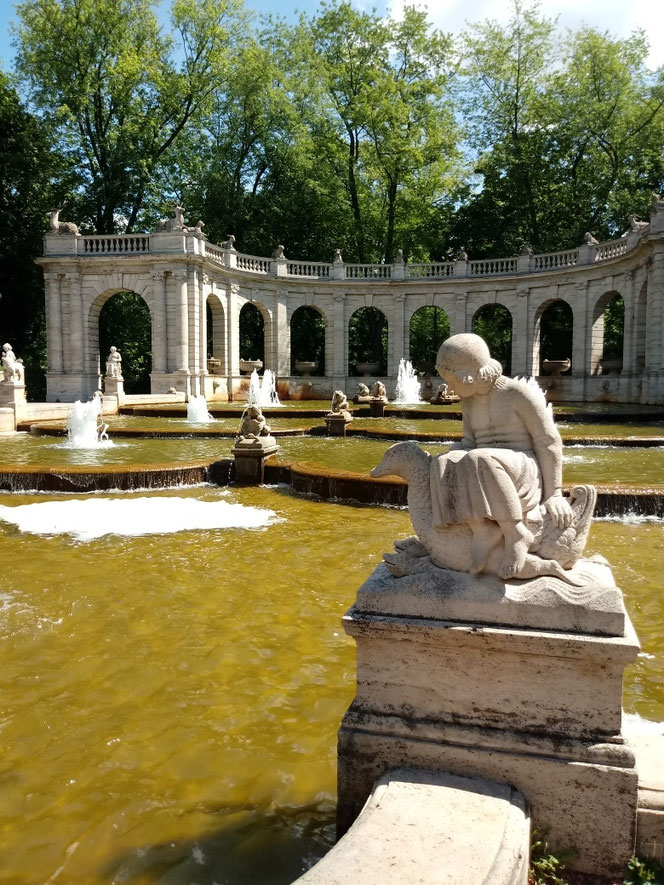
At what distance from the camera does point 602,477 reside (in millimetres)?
11047

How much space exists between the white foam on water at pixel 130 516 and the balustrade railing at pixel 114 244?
73.5 feet

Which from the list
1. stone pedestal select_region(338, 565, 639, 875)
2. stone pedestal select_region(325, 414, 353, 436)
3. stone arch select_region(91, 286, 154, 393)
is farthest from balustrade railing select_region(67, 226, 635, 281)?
stone pedestal select_region(338, 565, 639, 875)

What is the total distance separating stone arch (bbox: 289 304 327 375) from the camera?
43094 millimetres

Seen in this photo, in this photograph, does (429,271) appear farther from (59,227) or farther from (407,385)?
(59,227)

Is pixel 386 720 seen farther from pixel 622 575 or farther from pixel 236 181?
pixel 236 181

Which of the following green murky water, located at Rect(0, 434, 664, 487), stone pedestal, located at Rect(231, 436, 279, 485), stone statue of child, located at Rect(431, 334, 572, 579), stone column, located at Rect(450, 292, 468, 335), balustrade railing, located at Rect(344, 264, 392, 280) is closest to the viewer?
stone statue of child, located at Rect(431, 334, 572, 579)

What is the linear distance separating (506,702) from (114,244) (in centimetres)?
3109

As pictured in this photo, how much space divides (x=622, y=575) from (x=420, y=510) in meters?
4.12

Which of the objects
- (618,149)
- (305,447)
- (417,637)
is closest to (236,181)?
(618,149)

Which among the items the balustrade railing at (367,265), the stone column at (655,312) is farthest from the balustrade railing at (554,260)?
the stone column at (655,312)

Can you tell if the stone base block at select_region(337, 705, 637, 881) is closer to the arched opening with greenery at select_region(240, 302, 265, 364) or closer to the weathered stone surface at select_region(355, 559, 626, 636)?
the weathered stone surface at select_region(355, 559, 626, 636)

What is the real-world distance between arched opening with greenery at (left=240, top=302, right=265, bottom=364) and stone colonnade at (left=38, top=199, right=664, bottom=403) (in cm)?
665

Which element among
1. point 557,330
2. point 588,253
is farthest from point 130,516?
point 557,330

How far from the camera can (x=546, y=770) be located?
2732mm
